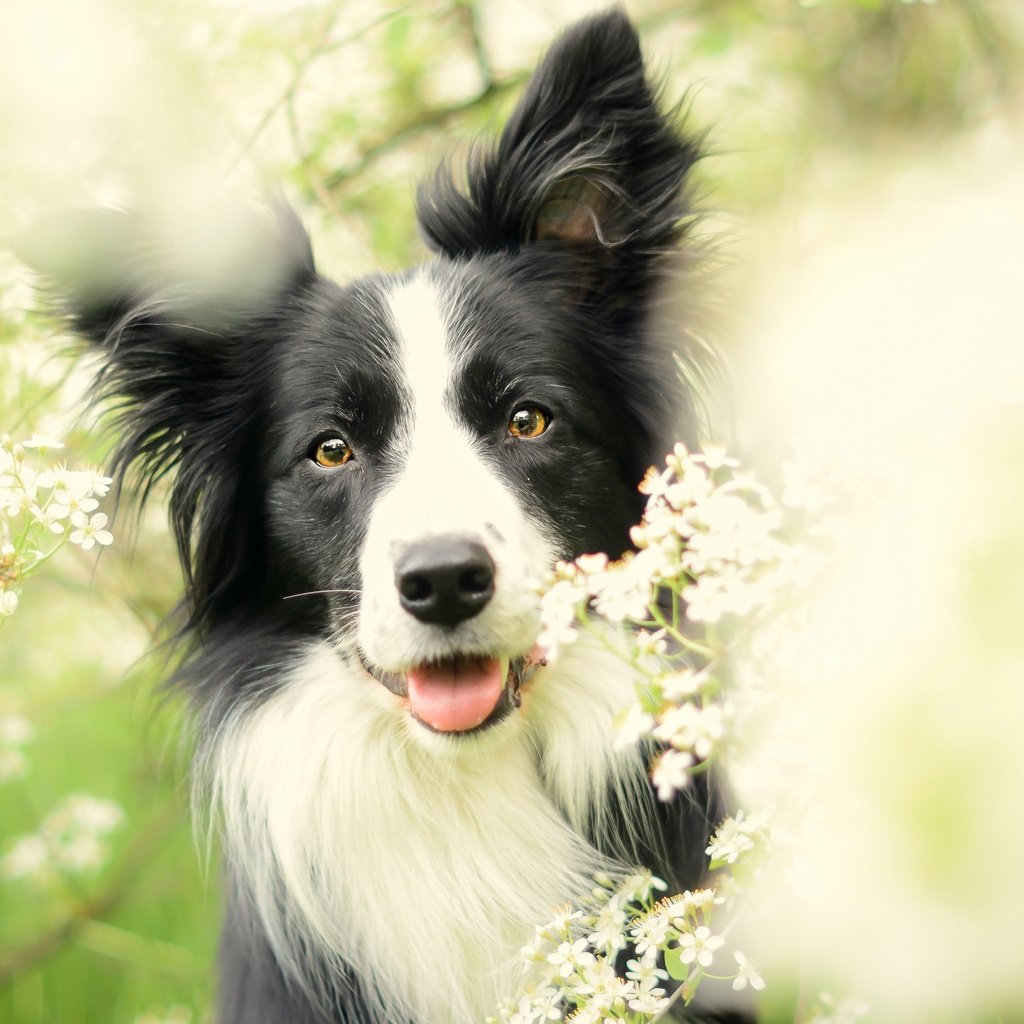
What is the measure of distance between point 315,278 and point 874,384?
1.84 m

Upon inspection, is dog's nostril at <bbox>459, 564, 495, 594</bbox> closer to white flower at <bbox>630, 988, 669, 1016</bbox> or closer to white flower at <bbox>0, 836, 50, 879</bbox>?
white flower at <bbox>630, 988, 669, 1016</bbox>

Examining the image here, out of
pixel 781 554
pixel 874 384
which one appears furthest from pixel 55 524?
pixel 874 384

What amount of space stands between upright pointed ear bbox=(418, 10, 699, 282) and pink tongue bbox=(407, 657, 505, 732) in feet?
3.84

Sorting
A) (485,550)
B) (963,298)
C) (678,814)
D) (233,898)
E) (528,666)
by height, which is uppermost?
(963,298)

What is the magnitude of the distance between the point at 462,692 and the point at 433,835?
1.82 ft

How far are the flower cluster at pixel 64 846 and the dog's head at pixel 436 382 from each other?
171cm

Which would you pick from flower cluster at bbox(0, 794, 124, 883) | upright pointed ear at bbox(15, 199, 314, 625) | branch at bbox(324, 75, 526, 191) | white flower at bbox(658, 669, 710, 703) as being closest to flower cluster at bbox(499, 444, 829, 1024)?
white flower at bbox(658, 669, 710, 703)

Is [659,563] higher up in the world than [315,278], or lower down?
lower down

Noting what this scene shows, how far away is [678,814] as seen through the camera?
2826 mm

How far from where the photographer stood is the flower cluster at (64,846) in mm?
4316

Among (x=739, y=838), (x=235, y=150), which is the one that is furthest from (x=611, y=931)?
(x=235, y=150)

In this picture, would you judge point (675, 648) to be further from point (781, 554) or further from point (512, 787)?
point (781, 554)

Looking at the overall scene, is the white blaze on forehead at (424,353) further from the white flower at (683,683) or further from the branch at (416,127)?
the branch at (416,127)

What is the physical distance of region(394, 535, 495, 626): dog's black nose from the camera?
2285mm
